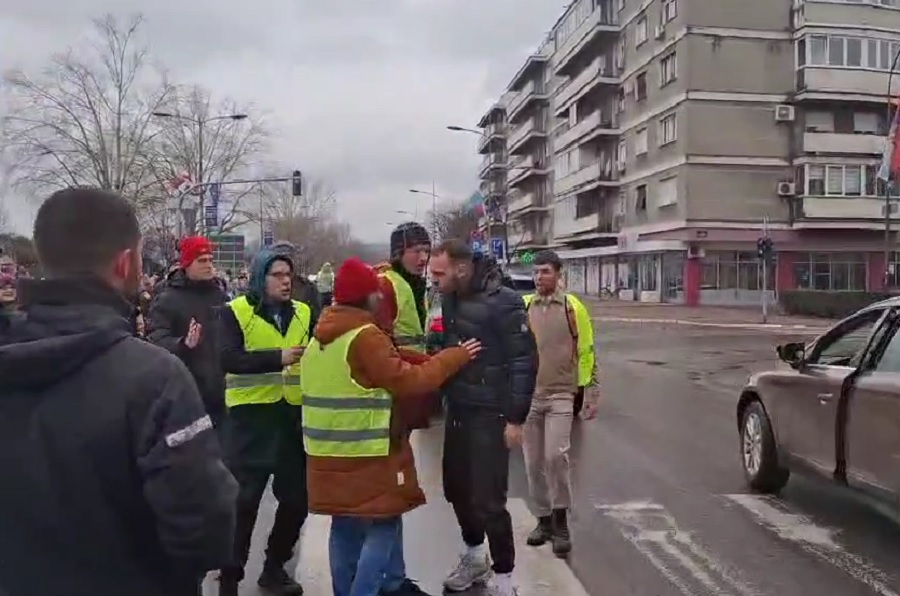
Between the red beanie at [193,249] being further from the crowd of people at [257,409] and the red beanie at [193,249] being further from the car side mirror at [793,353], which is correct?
the car side mirror at [793,353]

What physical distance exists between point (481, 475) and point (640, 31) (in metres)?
52.7

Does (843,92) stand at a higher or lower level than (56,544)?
higher

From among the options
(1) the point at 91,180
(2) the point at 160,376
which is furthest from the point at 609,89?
(2) the point at 160,376

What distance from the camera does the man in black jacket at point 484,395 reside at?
4.80 meters

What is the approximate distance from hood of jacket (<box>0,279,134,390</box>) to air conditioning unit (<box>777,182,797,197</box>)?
157 feet

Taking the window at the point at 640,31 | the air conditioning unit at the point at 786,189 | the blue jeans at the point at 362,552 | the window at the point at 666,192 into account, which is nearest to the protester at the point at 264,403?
the blue jeans at the point at 362,552

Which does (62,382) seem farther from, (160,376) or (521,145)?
(521,145)

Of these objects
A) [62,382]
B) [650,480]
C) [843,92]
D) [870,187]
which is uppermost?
[843,92]

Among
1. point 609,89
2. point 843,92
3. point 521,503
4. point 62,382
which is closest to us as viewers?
point 62,382

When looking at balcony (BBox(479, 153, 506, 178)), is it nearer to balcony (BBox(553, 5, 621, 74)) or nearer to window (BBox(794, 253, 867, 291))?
balcony (BBox(553, 5, 621, 74))

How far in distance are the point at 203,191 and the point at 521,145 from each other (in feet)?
147

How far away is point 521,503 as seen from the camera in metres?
7.32

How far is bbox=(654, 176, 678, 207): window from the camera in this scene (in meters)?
48.2

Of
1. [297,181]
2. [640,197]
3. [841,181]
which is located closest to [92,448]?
[297,181]
